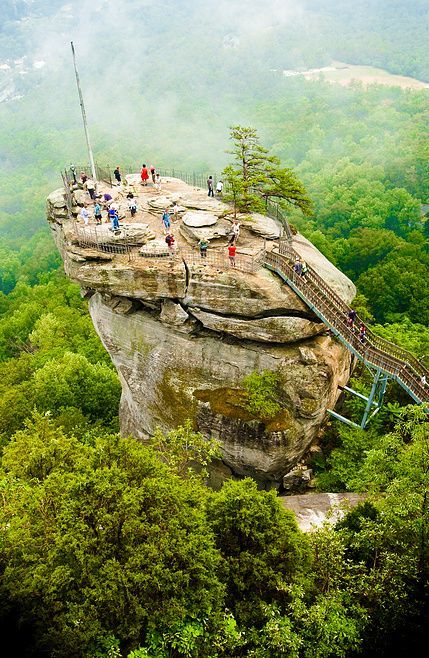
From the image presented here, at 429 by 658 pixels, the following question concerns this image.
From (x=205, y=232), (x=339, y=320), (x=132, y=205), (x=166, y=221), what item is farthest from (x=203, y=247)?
(x=339, y=320)

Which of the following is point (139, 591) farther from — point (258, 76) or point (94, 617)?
point (258, 76)

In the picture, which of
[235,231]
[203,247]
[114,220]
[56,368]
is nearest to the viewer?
[203,247]

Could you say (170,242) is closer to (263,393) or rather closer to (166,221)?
(166,221)

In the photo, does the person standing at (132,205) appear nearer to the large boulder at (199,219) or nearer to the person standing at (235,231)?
the large boulder at (199,219)

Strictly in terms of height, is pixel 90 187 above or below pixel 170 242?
above

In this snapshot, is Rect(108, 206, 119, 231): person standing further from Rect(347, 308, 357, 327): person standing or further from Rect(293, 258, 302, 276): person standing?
Rect(347, 308, 357, 327): person standing

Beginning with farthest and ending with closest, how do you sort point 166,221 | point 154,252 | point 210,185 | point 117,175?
point 117,175 → point 210,185 → point 166,221 → point 154,252

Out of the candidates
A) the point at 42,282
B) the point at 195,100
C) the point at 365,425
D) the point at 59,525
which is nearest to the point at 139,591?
the point at 59,525
